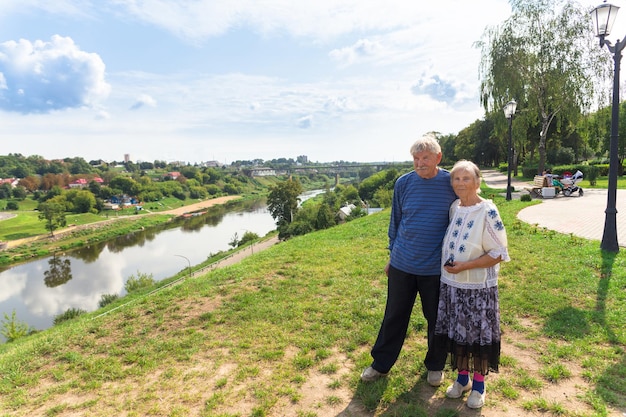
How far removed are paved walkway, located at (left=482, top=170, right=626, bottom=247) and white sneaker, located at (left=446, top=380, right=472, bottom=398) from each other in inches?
225

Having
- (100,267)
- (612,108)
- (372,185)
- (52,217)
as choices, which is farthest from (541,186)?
(52,217)

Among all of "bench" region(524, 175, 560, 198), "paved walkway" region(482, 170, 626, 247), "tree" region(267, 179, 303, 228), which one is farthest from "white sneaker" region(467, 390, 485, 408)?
"tree" region(267, 179, 303, 228)

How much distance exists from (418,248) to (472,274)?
1.35 ft

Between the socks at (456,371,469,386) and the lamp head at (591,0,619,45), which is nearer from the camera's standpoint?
the socks at (456,371,469,386)

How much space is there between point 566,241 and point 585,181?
1729cm

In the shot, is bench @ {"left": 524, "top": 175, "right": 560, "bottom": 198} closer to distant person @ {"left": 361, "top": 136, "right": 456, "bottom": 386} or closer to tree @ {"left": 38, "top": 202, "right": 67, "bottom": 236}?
distant person @ {"left": 361, "top": 136, "right": 456, "bottom": 386}

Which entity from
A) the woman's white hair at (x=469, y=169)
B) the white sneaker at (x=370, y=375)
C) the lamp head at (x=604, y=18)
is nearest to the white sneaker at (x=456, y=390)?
the white sneaker at (x=370, y=375)

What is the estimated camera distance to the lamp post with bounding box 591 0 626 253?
5.56 metres

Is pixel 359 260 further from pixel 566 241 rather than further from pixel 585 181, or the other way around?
pixel 585 181

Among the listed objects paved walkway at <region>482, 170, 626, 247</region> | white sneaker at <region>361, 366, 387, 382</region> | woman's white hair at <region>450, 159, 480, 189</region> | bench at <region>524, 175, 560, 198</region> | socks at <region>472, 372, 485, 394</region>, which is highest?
woman's white hair at <region>450, 159, 480, 189</region>

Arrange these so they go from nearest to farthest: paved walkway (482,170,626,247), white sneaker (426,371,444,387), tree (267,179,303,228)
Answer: white sneaker (426,371,444,387) < paved walkway (482,170,626,247) < tree (267,179,303,228)

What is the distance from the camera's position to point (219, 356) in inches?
142

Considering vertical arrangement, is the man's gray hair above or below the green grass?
above

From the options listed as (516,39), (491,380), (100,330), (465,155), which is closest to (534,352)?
(491,380)
